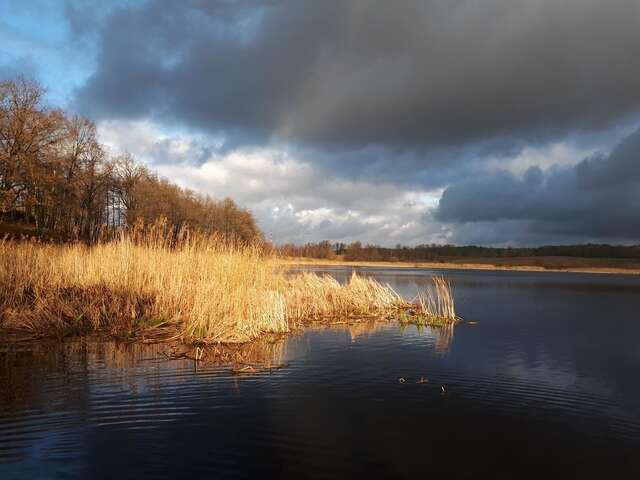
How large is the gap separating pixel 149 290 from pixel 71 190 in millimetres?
28222

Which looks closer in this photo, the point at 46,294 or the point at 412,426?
the point at 412,426

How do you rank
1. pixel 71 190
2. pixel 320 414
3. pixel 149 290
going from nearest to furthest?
pixel 320 414, pixel 149 290, pixel 71 190

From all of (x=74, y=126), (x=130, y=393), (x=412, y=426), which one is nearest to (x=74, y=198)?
(x=74, y=126)

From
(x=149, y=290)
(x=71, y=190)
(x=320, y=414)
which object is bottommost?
(x=320, y=414)

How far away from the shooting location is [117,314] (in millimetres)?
11227

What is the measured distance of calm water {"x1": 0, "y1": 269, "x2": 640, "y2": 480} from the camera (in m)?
Result: 4.75

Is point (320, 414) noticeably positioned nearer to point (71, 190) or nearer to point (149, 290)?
point (149, 290)

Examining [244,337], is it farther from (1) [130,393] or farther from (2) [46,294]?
(2) [46,294]

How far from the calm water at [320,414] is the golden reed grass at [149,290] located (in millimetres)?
1158

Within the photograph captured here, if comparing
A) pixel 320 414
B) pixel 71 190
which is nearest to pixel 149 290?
pixel 320 414

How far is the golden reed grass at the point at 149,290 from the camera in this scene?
10.6 meters

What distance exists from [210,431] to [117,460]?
3.72 feet

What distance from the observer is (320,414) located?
20.2 feet

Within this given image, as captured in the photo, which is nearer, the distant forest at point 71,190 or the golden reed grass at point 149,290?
the golden reed grass at point 149,290
